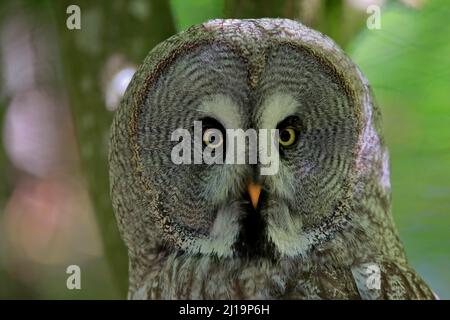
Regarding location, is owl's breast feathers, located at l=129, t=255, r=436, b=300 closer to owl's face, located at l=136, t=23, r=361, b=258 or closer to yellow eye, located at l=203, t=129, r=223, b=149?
owl's face, located at l=136, t=23, r=361, b=258

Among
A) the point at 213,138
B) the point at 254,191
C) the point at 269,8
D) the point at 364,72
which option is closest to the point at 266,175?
the point at 254,191

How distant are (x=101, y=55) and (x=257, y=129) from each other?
2.53 feet

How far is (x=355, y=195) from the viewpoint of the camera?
5.90 ft

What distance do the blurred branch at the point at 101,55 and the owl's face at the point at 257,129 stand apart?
16.6 inches

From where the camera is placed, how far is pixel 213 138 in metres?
1.74

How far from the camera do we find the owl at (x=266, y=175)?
1.74 m

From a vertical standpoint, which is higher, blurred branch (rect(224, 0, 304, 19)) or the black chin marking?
blurred branch (rect(224, 0, 304, 19))

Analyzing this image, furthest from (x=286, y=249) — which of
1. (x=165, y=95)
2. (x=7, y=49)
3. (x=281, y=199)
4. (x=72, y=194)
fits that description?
(x=7, y=49)

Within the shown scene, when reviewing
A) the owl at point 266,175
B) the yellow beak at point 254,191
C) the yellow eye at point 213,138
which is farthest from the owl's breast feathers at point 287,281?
the yellow eye at point 213,138

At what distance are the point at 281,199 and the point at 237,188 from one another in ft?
0.38

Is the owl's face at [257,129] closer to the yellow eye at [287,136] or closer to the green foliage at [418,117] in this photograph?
the yellow eye at [287,136]

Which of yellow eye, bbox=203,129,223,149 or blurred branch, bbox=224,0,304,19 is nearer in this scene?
yellow eye, bbox=203,129,223,149

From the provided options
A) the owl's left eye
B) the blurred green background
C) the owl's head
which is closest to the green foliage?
the blurred green background

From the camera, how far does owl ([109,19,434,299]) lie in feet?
5.71
